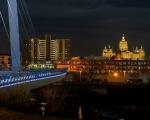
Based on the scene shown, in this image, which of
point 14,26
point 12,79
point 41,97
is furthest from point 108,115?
point 12,79

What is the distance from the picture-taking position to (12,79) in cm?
3378

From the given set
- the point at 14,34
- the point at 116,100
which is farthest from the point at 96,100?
the point at 14,34

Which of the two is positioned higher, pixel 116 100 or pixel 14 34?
pixel 14 34

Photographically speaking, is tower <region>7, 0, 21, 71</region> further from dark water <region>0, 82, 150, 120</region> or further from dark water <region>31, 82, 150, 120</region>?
dark water <region>31, 82, 150, 120</region>

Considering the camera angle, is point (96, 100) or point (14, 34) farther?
point (96, 100)

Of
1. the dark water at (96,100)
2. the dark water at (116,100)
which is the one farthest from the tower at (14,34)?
the dark water at (116,100)

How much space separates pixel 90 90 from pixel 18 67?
3176 centimetres

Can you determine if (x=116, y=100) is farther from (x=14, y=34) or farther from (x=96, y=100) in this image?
(x=14, y=34)

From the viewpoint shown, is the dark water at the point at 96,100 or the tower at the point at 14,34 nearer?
the tower at the point at 14,34

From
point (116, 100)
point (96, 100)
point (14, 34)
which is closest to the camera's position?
point (14, 34)

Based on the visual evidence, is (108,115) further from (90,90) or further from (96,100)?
(90,90)

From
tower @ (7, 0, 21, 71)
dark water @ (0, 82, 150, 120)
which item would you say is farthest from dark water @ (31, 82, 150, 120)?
tower @ (7, 0, 21, 71)

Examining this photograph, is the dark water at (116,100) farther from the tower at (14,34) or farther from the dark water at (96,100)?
the tower at (14,34)

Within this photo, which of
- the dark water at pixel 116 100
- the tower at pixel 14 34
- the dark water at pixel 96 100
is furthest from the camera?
the dark water at pixel 116 100
